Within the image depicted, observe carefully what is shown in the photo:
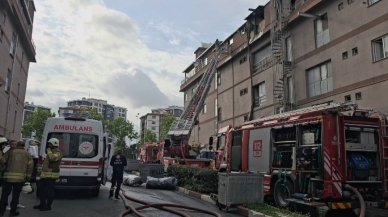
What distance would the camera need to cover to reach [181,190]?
54.9 ft

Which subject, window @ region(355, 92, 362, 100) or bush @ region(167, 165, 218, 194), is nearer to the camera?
bush @ region(167, 165, 218, 194)

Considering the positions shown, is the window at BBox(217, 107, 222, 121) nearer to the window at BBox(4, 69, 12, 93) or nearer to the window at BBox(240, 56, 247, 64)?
the window at BBox(240, 56, 247, 64)

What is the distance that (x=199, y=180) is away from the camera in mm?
15609


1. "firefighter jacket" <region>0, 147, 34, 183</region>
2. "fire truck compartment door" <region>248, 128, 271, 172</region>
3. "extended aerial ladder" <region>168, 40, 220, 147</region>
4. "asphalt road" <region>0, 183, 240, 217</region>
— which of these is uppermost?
"extended aerial ladder" <region>168, 40, 220, 147</region>

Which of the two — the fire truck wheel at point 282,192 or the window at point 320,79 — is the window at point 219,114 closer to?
the window at point 320,79

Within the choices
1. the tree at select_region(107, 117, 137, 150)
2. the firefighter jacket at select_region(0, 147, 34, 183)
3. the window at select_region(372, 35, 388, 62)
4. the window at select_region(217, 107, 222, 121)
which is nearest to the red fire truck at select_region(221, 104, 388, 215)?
the firefighter jacket at select_region(0, 147, 34, 183)

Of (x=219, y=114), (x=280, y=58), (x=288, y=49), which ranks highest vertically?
(x=288, y=49)

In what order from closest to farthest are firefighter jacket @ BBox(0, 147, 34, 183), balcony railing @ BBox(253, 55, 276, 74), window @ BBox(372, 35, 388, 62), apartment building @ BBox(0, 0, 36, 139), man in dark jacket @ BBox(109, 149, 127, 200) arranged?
firefighter jacket @ BBox(0, 147, 34, 183) < man in dark jacket @ BBox(109, 149, 127, 200) < window @ BBox(372, 35, 388, 62) < balcony railing @ BBox(253, 55, 276, 74) < apartment building @ BBox(0, 0, 36, 139)

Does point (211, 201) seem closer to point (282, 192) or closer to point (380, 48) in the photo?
point (282, 192)

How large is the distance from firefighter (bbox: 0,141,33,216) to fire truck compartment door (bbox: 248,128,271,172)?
7.04 m

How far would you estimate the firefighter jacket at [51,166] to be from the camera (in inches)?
388

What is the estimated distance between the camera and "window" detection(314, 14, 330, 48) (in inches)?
875

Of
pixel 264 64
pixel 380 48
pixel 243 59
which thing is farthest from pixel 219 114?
pixel 380 48

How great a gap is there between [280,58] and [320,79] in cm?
389
